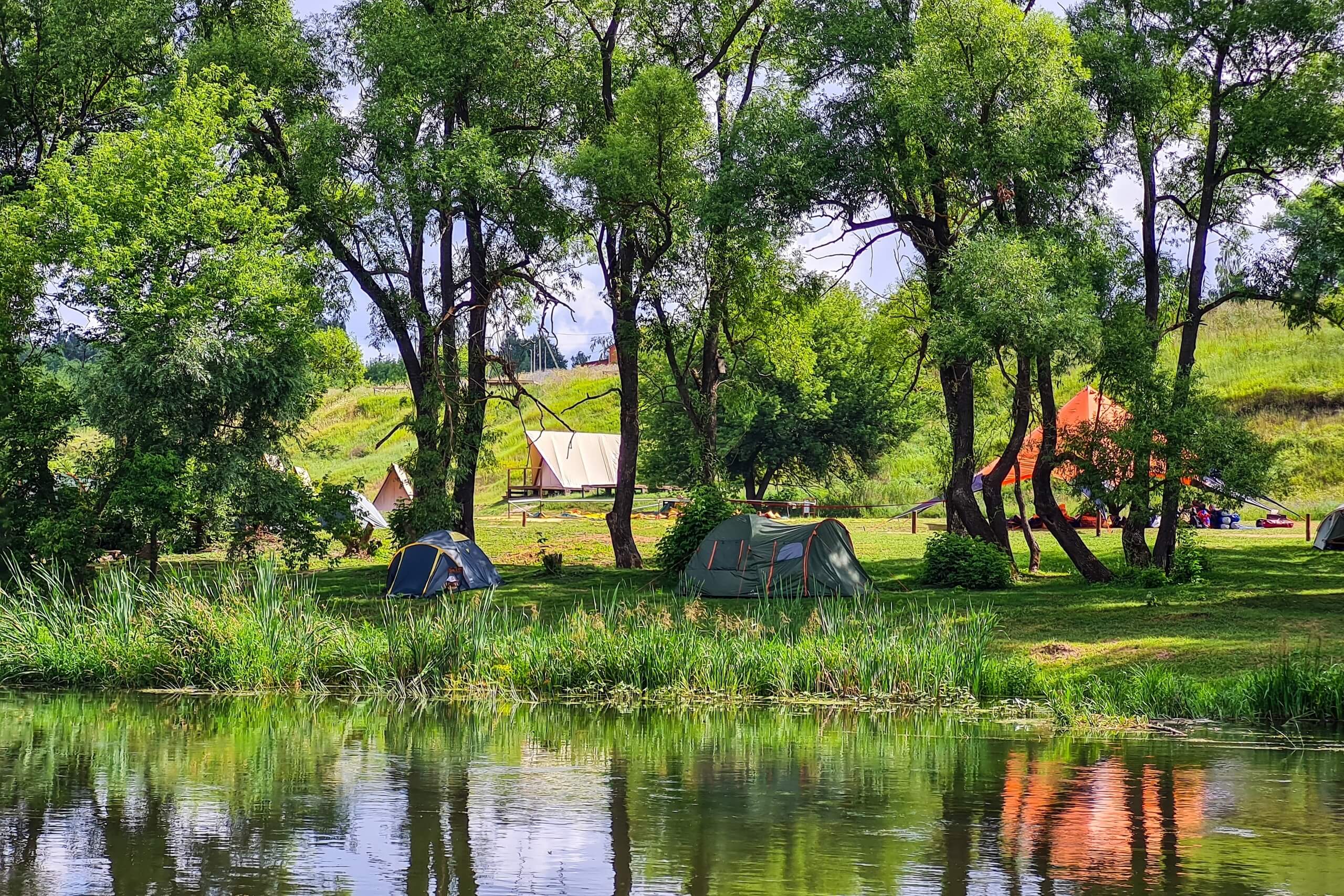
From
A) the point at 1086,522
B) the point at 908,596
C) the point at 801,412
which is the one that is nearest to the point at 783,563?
the point at 908,596

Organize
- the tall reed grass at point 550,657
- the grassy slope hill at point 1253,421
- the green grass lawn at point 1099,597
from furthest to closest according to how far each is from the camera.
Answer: the grassy slope hill at point 1253,421 → the green grass lawn at point 1099,597 → the tall reed grass at point 550,657

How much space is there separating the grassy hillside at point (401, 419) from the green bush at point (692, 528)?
134 feet

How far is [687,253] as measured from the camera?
103 feet

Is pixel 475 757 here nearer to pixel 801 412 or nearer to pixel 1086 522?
pixel 1086 522

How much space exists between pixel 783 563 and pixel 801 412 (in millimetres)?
32035

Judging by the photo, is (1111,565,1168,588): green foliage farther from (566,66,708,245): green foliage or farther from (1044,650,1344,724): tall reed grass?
(566,66,708,245): green foliage

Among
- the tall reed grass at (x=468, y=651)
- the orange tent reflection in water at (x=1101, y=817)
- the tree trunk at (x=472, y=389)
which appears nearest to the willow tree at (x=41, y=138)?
the tall reed grass at (x=468, y=651)

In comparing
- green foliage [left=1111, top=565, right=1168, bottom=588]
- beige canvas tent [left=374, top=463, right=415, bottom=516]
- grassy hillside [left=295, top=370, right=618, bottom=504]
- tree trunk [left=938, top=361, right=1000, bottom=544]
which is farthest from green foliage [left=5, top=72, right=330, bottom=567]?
grassy hillside [left=295, top=370, right=618, bottom=504]

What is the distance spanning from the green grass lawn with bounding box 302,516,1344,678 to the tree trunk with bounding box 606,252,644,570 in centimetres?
74

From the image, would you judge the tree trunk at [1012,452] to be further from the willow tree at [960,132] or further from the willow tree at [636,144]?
the willow tree at [636,144]

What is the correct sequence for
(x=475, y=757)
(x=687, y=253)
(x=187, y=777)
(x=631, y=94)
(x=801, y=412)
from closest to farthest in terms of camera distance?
(x=187, y=777) < (x=475, y=757) < (x=631, y=94) < (x=687, y=253) < (x=801, y=412)

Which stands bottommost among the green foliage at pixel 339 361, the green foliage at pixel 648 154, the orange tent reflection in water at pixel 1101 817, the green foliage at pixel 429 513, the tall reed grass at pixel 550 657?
the orange tent reflection in water at pixel 1101 817

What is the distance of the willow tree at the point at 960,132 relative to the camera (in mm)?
25375

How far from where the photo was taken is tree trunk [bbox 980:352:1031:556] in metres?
27.1
